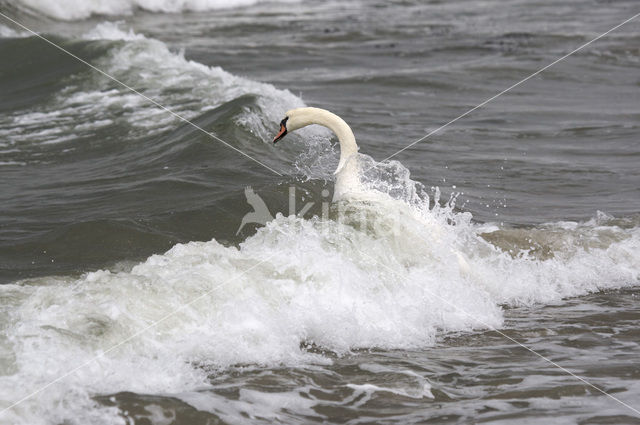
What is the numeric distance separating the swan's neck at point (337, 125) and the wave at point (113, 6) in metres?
19.6

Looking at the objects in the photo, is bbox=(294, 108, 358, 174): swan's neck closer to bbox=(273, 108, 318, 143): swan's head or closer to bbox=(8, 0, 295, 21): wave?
bbox=(273, 108, 318, 143): swan's head

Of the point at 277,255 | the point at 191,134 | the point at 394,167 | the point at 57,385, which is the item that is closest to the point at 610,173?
the point at 394,167

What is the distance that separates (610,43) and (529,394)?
59.1 feet

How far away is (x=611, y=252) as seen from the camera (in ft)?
26.9

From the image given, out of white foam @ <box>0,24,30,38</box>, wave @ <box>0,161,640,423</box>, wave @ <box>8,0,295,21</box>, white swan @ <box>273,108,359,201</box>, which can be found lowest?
wave @ <box>0,161,640,423</box>

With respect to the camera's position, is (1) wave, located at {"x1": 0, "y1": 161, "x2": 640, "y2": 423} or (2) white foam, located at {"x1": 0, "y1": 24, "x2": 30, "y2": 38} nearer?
(1) wave, located at {"x1": 0, "y1": 161, "x2": 640, "y2": 423}

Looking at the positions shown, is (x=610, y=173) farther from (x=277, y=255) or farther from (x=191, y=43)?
(x=191, y=43)

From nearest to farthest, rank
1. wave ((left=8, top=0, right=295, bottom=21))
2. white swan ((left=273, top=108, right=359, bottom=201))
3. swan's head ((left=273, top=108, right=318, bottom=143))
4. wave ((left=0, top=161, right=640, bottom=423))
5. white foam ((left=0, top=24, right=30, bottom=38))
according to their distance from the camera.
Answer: wave ((left=0, top=161, right=640, bottom=423)), white swan ((left=273, top=108, right=359, bottom=201)), swan's head ((left=273, top=108, right=318, bottom=143)), white foam ((left=0, top=24, right=30, bottom=38)), wave ((left=8, top=0, right=295, bottom=21))

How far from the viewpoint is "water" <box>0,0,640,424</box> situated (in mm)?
5191

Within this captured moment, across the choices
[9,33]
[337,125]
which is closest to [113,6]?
[9,33]

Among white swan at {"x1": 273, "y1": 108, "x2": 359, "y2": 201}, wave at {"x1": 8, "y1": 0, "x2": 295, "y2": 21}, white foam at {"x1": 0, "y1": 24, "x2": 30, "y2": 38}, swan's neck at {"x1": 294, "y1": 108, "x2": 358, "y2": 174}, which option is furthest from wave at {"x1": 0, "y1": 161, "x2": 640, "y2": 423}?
wave at {"x1": 8, "y1": 0, "x2": 295, "y2": 21}

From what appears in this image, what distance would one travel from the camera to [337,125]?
7938 mm

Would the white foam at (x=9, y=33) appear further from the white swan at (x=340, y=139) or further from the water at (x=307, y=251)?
the white swan at (x=340, y=139)

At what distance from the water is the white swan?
0.61 ft
